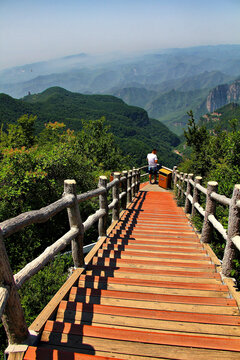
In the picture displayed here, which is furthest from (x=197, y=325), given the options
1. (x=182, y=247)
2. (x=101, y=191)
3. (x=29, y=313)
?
(x=29, y=313)

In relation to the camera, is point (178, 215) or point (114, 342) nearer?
point (114, 342)

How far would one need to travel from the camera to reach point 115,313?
262cm

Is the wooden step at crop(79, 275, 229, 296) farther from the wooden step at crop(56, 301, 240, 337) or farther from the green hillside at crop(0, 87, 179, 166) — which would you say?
the green hillside at crop(0, 87, 179, 166)

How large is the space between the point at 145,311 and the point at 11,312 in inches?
54.3

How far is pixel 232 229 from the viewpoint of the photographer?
3.21m

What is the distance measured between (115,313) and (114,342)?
0.42 m

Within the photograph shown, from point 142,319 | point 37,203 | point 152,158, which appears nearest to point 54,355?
point 142,319

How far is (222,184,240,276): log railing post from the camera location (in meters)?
3.12

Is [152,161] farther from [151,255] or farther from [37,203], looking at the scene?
[151,255]

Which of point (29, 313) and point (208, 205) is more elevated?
point (208, 205)

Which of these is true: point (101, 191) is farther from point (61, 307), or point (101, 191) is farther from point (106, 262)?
point (61, 307)

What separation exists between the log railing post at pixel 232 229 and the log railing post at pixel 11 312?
262cm

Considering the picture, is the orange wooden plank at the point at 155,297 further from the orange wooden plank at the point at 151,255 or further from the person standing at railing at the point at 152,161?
the person standing at railing at the point at 152,161

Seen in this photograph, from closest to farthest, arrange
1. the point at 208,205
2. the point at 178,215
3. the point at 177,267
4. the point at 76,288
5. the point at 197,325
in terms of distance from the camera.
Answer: the point at 197,325 < the point at 76,288 < the point at 177,267 < the point at 208,205 < the point at 178,215
